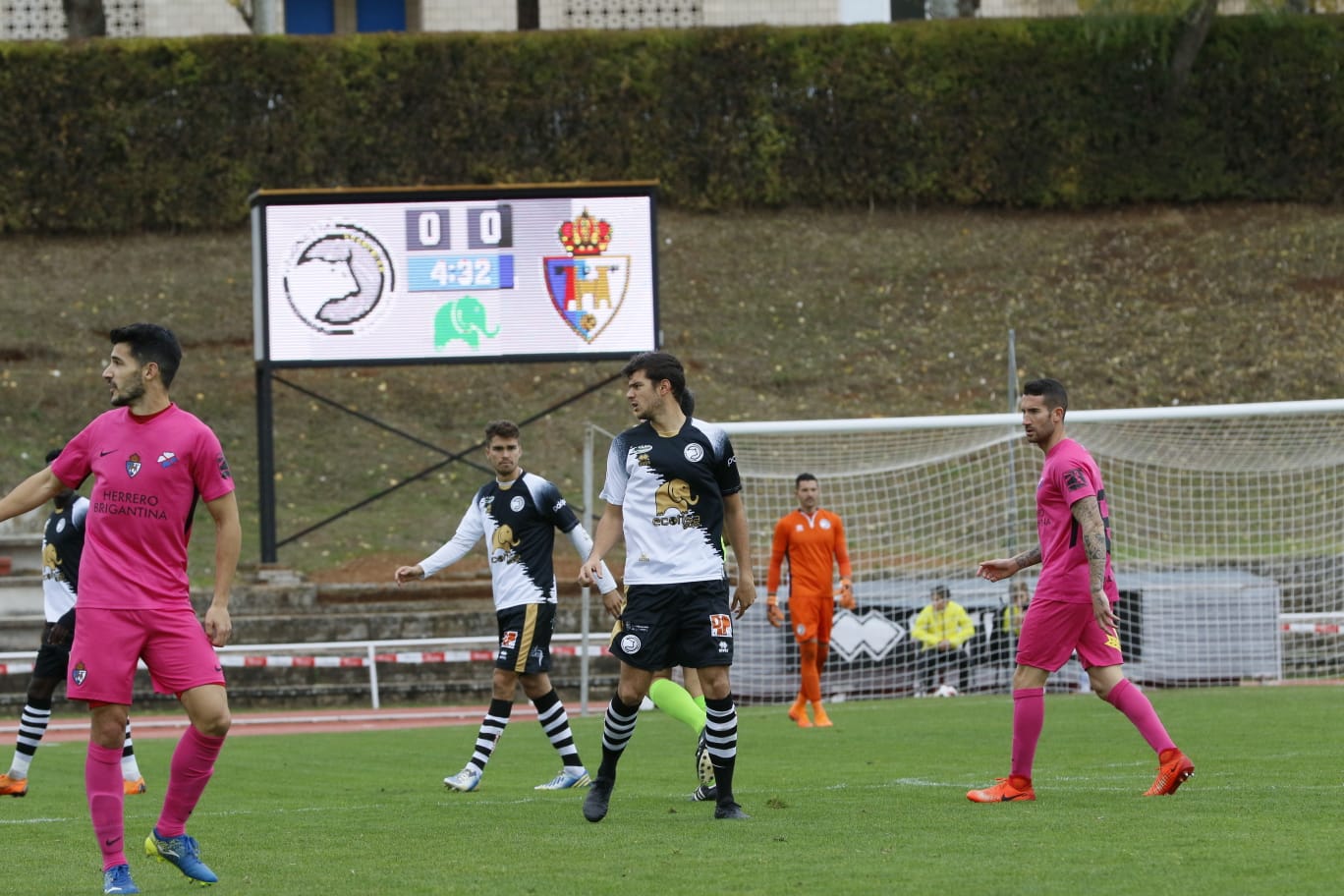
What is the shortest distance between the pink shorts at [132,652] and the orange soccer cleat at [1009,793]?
387cm

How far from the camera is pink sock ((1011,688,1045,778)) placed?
8766mm

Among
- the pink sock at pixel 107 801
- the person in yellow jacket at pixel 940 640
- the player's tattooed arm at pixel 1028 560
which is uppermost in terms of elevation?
the player's tattooed arm at pixel 1028 560

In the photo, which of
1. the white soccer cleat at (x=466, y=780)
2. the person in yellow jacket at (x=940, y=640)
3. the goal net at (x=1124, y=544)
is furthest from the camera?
the goal net at (x=1124, y=544)

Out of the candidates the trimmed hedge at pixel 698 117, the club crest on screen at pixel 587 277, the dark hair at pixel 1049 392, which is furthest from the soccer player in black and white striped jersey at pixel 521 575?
the trimmed hedge at pixel 698 117

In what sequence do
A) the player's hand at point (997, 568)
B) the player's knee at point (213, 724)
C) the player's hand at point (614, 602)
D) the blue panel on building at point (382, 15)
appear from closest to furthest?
the player's knee at point (213, 724) < the player's hand at point (614, 602) < the player's hand at point (997, 568) < the blue panel on building at point (382, 15)

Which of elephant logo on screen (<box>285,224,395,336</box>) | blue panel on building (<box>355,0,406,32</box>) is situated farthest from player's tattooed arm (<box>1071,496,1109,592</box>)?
blue panel on building (<box>355,0,406,32</box>)

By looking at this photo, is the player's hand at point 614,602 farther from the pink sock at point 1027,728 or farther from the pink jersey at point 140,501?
the pink jersey at point 140,501

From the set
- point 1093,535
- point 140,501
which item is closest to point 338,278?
point 1093,535

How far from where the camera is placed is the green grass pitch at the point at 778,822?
651 cm

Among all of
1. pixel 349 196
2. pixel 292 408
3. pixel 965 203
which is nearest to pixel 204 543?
pixel 292 408

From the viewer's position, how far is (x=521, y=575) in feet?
35.8

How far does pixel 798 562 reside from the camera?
15.7 m

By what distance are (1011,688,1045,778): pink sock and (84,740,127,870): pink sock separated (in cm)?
421

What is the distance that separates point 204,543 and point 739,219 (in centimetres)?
1244
